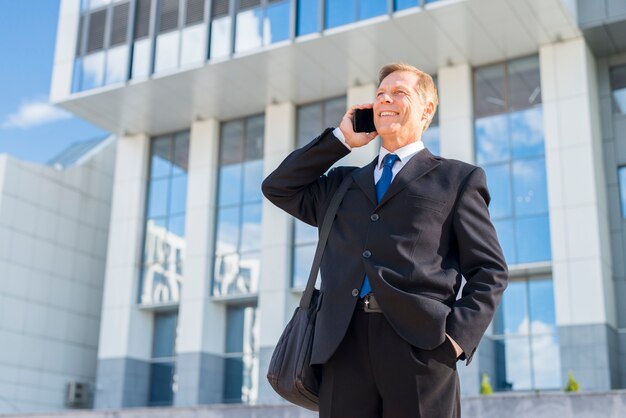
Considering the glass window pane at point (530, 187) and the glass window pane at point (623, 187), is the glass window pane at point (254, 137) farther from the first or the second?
the glass window pane at point (623, 187)

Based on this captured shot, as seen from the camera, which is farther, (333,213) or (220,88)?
(220,88)

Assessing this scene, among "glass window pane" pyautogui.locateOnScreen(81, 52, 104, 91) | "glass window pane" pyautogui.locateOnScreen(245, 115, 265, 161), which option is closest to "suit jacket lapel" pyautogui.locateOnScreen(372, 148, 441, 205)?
"glass window pane" pyautogui.locateOnScreen(245, 115, 265, 161)

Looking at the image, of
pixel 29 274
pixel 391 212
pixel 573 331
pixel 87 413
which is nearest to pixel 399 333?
pixel 391 212

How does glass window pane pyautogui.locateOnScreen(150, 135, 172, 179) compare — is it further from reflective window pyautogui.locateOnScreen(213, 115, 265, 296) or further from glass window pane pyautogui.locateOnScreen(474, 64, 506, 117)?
A: glass window pane pyautogui.locateOnScreen(474, 64, 506, 117)

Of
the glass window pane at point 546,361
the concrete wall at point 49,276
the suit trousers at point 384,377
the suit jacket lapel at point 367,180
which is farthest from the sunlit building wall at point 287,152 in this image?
the suit trousers at point 384,377

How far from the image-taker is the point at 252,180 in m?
26.2

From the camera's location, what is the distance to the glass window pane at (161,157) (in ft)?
92.5

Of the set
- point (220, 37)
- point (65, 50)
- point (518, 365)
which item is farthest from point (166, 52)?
point (518, 365)

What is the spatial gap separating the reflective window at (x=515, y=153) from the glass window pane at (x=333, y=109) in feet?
13.9

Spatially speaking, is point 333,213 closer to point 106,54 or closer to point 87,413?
point 87,413

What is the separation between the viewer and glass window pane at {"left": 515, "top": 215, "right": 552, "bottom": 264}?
69.5ft

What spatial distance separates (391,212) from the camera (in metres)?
3.30

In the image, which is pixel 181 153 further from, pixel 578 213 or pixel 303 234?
pixel 578 213

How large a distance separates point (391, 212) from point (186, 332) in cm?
2294
